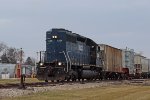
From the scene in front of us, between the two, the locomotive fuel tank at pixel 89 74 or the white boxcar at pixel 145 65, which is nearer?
the locomotive fuel tank at pixel 89 74

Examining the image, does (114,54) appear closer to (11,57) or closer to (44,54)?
(44,54)

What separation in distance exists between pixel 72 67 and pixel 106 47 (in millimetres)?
10756

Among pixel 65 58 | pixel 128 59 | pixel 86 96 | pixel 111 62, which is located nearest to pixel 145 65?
pixel 128 59

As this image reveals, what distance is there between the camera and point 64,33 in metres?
32.6

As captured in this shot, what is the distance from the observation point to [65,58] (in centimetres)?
3159

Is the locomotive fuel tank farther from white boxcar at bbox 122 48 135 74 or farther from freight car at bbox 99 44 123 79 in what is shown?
white boxcar at bbox 122 48 135 74

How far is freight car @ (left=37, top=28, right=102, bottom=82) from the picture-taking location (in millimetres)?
30031

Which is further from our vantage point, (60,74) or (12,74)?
(12,74)

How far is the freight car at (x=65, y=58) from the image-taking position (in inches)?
1182

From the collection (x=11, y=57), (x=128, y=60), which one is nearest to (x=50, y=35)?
(x=128, y=60)

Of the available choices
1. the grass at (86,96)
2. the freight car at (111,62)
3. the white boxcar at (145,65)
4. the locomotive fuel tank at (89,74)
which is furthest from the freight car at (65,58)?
the white boxcar at (145,65)

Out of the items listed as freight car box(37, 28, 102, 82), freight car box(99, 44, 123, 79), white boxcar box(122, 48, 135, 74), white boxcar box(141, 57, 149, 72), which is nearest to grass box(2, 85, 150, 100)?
freight car box(37, 28, 102, 82)

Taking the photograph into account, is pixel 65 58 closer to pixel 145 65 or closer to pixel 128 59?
pixel 128 59

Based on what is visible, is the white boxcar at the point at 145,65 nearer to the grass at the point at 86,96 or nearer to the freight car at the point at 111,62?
the freight car at the point at 111,62
